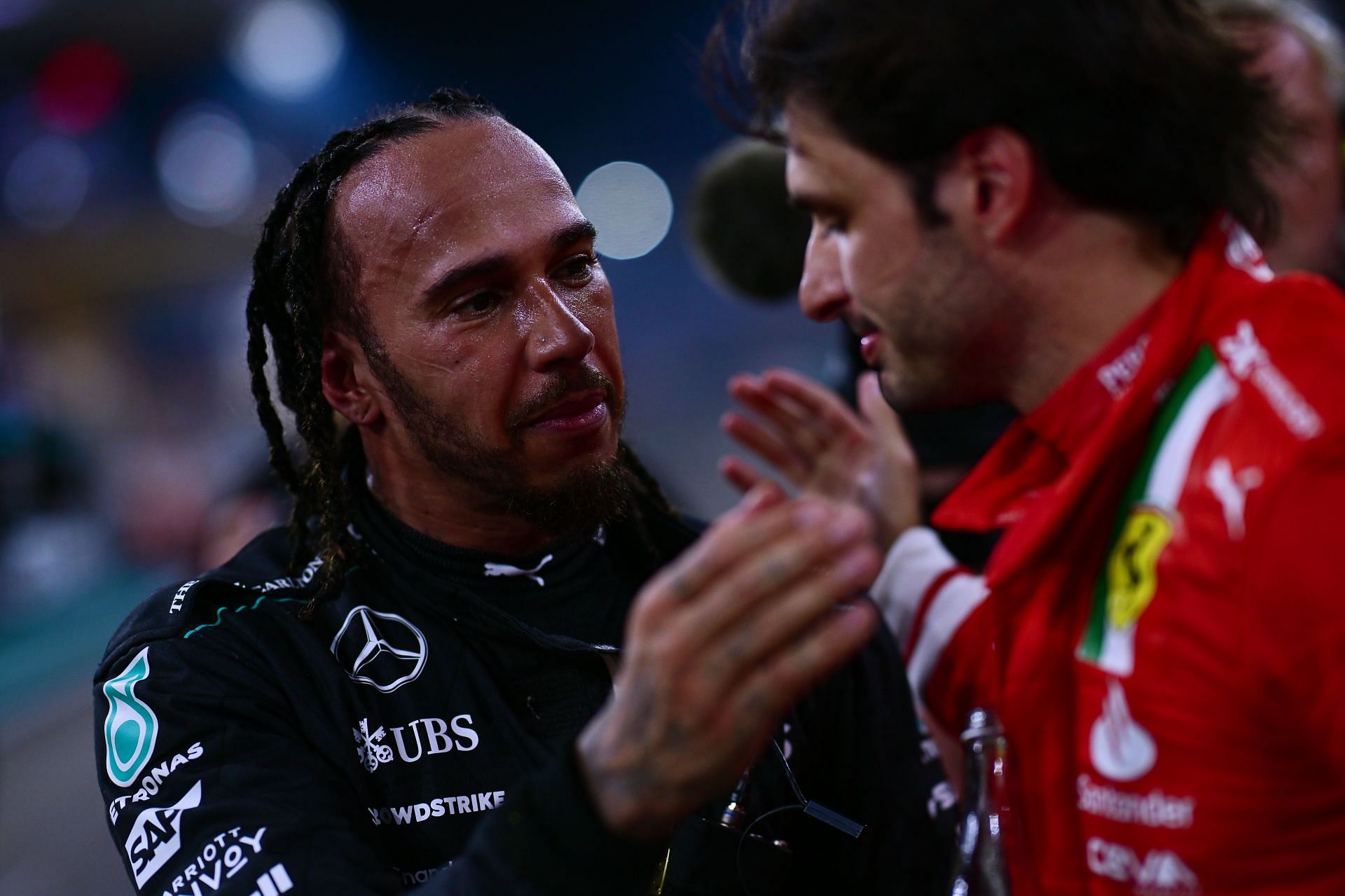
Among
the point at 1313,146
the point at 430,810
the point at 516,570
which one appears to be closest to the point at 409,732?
the point at 430,810

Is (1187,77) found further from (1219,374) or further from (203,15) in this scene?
(203,15)

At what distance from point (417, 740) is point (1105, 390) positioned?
3.58ft

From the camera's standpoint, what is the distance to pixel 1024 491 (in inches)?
60.3

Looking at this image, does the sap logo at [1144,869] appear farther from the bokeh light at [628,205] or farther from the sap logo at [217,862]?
the bokeh light at [628,205]

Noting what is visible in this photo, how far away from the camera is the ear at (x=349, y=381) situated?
2133 mm

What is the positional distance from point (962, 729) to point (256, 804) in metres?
0.96

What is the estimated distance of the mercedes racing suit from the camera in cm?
160

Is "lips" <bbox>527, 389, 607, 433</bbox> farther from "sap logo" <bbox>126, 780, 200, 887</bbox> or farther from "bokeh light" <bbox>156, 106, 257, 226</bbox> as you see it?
"bokeh light" <bbox>156, 106, 257, 226</bbox>

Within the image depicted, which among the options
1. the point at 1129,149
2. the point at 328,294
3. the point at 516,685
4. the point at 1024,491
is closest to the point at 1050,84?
the point at 1129,149

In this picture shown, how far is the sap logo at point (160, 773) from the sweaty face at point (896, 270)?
1.06 metres

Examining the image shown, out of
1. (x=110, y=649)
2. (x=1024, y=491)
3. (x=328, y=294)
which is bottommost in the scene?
(x=1024, y=491)

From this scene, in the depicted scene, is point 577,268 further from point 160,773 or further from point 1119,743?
point 1119,743

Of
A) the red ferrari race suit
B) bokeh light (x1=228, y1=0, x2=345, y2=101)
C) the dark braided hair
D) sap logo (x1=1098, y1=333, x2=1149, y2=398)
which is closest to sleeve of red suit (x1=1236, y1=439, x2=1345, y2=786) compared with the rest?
the red ferrari race suit

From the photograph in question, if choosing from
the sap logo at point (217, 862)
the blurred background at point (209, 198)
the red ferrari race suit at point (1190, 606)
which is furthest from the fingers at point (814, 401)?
the blurred background at point (209, 198)
